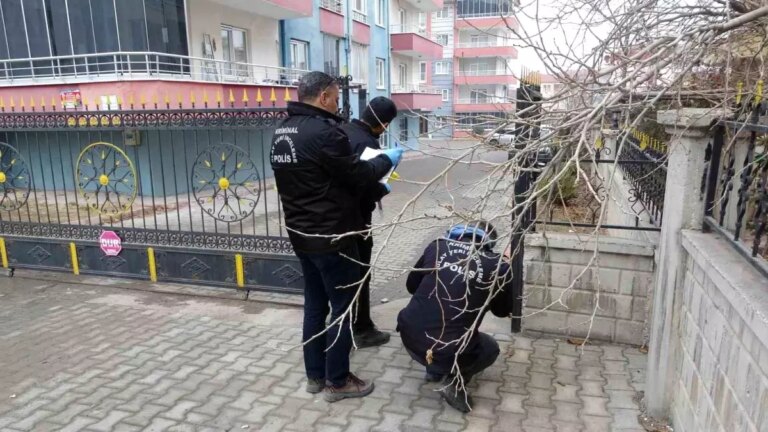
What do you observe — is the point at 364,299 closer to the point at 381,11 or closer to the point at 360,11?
the point at 360,11

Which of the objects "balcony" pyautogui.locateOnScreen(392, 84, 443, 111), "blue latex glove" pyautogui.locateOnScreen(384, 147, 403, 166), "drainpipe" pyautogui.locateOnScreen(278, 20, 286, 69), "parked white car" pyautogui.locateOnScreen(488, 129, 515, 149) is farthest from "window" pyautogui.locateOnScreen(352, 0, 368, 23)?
"parked white car" pyautogui.locateOnScreen(488, 129, 515, 149)

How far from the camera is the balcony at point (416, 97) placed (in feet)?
84.0

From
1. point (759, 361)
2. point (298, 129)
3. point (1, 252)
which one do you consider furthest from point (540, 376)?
point (1, 252)

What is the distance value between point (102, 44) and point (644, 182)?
37.4ft

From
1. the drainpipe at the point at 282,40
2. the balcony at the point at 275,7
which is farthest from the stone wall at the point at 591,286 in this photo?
the drainpipe at the point at 282,40

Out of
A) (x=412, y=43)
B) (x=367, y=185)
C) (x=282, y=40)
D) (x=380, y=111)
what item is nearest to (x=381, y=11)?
(x=412, y=43)

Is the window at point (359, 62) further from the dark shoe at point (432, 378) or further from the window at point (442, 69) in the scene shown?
the dark shoe at point (432, 378)

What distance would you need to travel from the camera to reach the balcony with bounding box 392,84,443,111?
84.0ft

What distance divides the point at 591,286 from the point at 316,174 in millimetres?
2294

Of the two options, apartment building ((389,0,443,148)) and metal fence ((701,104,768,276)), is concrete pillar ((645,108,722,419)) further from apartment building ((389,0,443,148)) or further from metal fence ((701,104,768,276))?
apartment building ((389,0,443,148))

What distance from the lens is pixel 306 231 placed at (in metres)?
3.24

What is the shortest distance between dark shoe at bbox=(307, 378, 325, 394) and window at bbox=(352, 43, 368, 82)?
19.8 meters

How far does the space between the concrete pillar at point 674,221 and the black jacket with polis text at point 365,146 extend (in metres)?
1.72

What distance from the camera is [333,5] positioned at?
19.9 metres
